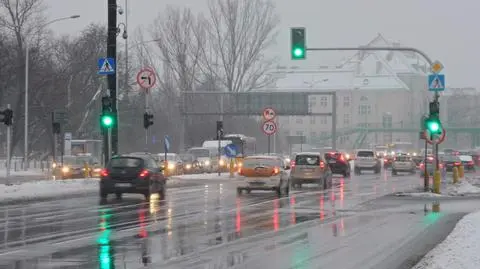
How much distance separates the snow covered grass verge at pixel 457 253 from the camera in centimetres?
1227

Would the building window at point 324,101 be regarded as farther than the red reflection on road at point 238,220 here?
Yes

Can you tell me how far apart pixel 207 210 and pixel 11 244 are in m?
9.73

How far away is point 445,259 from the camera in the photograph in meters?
12.9

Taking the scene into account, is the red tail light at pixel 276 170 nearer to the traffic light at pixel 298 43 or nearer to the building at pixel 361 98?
the traffic light at pixel 298 43

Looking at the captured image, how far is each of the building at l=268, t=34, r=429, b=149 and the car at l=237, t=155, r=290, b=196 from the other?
10574 centimetres

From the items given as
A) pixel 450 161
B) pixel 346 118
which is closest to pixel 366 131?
pixel 346 118

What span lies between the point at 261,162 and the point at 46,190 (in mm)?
8436

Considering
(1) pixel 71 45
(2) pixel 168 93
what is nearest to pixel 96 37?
(1) pixel 71 45

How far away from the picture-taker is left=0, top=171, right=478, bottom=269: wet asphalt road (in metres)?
13.4

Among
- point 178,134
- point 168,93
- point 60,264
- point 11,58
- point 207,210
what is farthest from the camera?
point 178,134

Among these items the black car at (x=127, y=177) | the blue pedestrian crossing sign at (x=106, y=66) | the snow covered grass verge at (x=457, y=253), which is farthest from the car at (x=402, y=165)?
the snow covered grass verge at (x=457, y=253)

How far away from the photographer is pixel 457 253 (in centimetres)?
1349

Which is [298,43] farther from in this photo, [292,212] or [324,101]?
[324,101]

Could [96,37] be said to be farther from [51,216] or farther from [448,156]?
[51,216]
